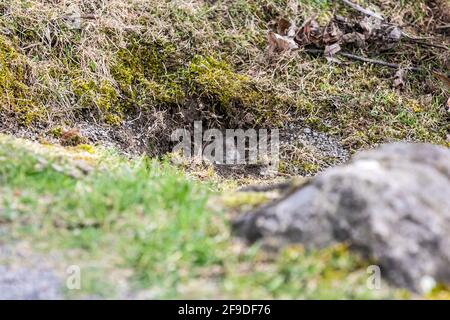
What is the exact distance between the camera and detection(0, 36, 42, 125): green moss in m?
4.77

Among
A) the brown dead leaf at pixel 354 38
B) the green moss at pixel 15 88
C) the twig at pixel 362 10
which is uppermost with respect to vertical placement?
the twig at pixel 362 10

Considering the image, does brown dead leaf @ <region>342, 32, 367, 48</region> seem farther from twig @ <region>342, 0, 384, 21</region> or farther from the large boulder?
the large boulder

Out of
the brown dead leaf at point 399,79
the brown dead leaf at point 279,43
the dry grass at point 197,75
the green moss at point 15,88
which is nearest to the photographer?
the green moss at point 15,88

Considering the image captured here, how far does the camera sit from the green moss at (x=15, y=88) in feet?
15.7

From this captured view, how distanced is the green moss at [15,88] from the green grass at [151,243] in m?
1.74

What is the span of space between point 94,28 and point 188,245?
3.44 m

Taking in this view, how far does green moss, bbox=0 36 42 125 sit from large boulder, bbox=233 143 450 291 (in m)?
2.73

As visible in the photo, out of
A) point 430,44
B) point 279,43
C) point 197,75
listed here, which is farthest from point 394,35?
point 197,75

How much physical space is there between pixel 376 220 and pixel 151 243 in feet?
2.92

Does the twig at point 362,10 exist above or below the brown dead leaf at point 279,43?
above

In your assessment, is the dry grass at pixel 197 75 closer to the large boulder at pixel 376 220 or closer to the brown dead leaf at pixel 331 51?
the brown dead leaf at pixel 331 51

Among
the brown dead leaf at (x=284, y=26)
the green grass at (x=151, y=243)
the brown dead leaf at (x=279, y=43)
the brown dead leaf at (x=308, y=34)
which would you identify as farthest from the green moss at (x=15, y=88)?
the brown dead leaf at (x=308, y=34)

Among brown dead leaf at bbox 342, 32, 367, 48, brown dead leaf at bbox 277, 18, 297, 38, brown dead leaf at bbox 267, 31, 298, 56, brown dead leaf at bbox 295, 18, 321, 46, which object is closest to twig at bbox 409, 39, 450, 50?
brown dead leaf at bbox 342, 32, 367, 48

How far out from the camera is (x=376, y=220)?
97.0 inches
